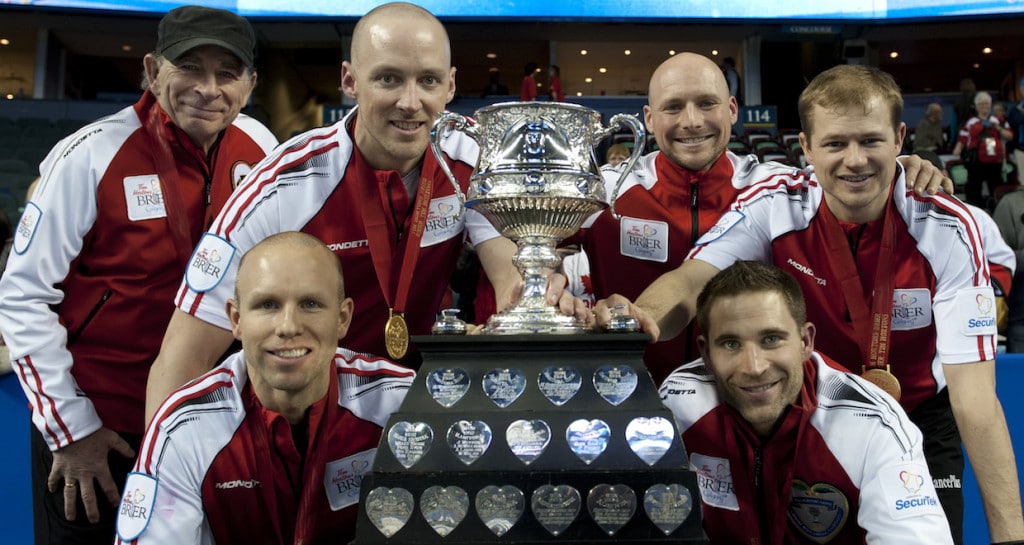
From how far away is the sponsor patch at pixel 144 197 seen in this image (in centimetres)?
263

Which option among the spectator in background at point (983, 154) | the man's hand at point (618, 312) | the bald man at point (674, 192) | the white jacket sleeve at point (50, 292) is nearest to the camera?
the man's hand at point (618, 312)

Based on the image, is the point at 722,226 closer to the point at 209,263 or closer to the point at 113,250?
the point at 209,263

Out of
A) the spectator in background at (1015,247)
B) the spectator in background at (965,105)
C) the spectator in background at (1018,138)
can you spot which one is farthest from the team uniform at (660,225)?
the spectator in background at (965,105)

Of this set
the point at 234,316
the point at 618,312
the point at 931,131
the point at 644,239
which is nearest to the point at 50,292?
→ the point at 234,316

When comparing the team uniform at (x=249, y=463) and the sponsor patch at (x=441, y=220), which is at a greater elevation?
the sponsor patch at (x=441, y=220)

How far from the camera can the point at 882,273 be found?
255 centimetres

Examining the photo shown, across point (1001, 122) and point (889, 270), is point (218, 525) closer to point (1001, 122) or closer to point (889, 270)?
point (889, 270)

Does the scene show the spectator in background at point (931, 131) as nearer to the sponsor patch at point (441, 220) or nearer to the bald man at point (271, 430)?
the sponsor patch at point (441, 220)

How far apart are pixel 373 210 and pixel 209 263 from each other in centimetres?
42

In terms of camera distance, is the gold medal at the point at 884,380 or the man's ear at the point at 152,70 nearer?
the gold medal at the point at 884,380

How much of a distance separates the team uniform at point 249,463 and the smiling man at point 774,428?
73 cm

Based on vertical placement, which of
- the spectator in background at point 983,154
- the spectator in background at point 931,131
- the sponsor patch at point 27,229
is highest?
the spectator in background at point 931,131

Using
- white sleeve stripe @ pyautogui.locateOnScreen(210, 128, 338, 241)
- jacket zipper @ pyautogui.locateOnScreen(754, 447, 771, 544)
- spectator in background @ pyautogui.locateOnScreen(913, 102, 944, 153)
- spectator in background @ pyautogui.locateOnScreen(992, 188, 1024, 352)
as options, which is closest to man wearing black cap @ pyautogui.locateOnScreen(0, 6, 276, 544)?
white sleeve stripe @ pyautogui.locateOnScreen(210, 128, 338, 241)

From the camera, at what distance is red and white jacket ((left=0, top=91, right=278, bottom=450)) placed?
2.53 metres
